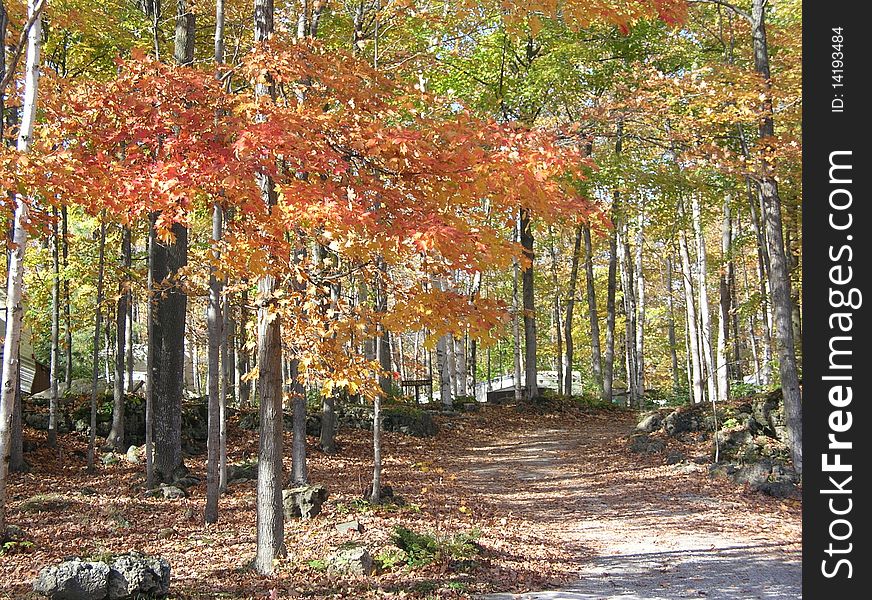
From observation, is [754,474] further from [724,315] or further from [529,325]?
[724,315]

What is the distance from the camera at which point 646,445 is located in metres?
14.3

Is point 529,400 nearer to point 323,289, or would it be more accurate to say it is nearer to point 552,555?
point 552,555

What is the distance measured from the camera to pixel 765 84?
10.5 meters

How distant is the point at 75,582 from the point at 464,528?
4496 millimetres

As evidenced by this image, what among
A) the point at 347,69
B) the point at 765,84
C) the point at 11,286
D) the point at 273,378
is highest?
the point at 765,84

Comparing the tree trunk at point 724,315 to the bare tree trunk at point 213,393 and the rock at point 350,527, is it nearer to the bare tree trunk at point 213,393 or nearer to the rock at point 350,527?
the rock at point 350,527

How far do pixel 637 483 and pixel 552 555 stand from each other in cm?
469

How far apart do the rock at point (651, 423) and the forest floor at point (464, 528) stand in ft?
5.28

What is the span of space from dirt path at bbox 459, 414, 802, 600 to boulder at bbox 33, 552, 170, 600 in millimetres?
2988

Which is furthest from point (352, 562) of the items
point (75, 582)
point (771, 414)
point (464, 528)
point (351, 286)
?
point (771, 414)

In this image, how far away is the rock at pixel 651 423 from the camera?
1558 centimetres

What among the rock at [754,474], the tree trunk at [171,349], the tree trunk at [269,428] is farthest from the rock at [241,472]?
the rock at [754,474]

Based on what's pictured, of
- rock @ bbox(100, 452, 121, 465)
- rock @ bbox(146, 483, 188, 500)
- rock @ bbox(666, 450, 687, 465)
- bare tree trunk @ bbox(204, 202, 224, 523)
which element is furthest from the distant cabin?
rock @ bbox(666, 450, 687, 465)
